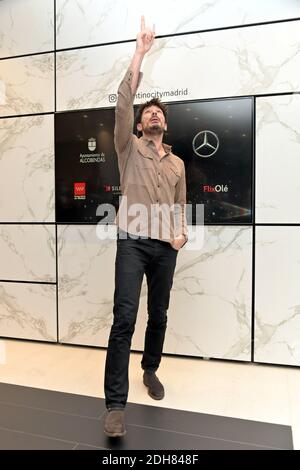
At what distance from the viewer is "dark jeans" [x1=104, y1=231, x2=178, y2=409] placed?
1834 mm

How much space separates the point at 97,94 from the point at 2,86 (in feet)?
2.92

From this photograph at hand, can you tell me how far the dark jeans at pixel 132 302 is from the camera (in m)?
1.83

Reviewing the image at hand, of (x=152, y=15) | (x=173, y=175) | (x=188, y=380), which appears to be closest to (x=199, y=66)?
(x=152, y=15)

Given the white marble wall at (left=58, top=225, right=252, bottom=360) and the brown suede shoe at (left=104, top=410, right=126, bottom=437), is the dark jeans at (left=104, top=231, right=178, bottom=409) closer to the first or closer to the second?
the brown suede shoe at (left=104, top=410, right=126, bottom=437)

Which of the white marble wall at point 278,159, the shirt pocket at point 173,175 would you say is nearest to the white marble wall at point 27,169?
the shirt pocket at point 173,175

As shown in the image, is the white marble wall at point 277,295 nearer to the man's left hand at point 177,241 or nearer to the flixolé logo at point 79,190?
the man's left hand at point 177,241

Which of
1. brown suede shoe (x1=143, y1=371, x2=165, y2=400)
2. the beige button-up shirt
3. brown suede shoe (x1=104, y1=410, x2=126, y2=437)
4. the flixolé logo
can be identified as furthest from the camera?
the flixolé logo

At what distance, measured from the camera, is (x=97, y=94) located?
300 cm

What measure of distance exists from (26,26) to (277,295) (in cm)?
284

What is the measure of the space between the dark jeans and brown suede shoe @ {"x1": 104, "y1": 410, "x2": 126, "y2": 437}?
4cm

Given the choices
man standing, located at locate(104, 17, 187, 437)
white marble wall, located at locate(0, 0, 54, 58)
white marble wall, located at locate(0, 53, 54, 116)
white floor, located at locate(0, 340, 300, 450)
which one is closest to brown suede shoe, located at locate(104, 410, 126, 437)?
man standing, located at locate(104, 17, 187, 437)

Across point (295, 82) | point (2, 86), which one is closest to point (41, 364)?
point (2, 86)

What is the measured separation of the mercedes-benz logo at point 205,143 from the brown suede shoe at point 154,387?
4.98 feet
